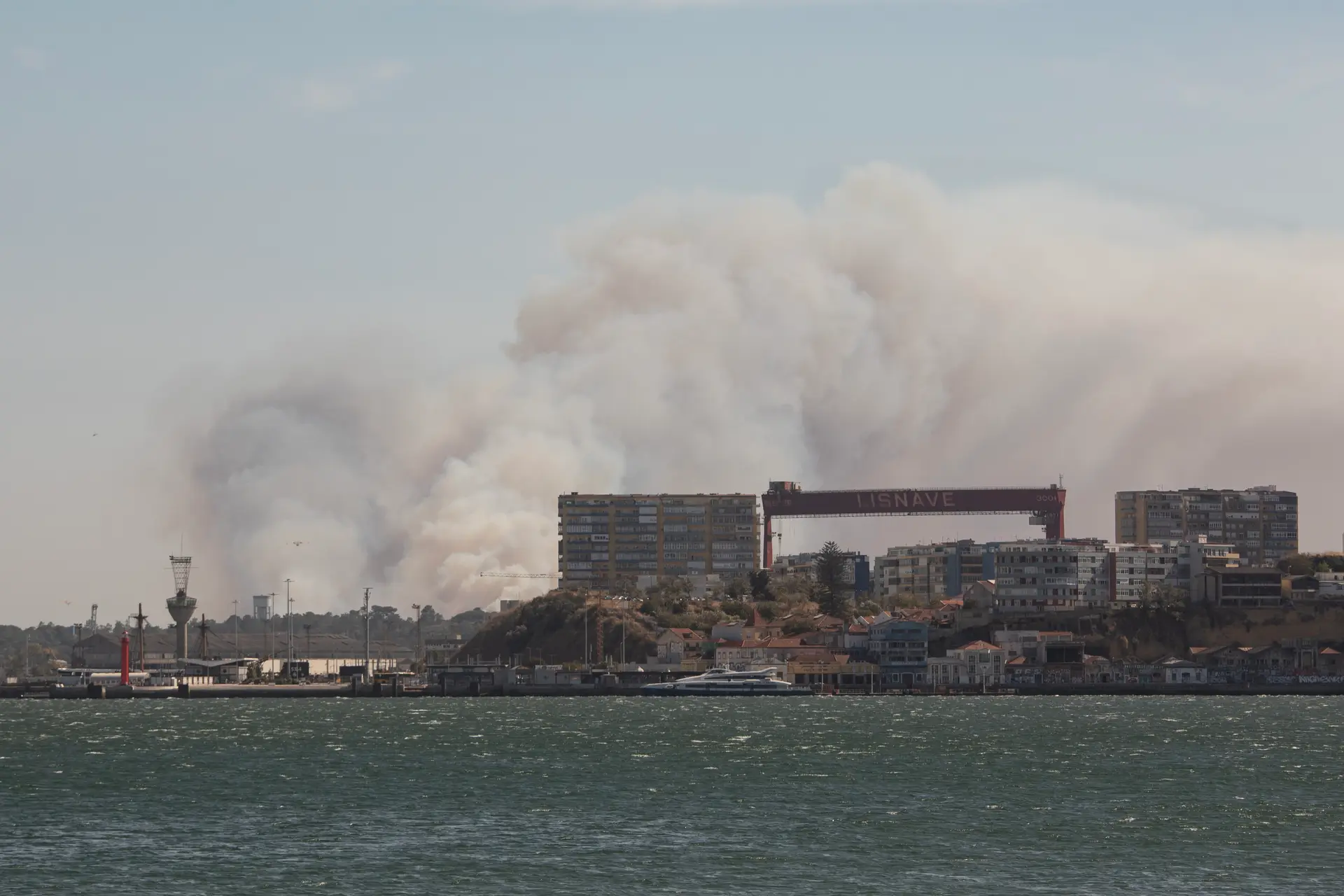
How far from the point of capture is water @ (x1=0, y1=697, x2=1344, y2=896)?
64.2 metres

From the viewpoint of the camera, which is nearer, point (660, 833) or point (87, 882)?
point (87, 882)

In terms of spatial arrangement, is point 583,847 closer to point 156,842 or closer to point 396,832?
point 396,832

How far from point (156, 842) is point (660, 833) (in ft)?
56.9

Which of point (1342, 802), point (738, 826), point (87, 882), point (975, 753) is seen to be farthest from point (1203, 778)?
point (87, 882)

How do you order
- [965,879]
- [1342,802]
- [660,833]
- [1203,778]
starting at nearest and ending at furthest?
[965,879]
[660,833]
[1342,802]
[1203,778]

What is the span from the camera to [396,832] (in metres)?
75.7

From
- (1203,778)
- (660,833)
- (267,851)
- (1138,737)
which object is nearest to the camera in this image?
(267,851)

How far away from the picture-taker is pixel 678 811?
82938 mm

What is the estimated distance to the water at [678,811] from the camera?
211ft

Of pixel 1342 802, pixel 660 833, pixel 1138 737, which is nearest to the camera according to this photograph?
pixel 660 833

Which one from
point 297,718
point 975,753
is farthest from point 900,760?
point 297,718

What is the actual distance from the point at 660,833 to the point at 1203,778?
33879mm

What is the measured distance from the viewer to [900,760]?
11081 cm

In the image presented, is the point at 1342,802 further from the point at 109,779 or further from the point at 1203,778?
the point at 109,779
